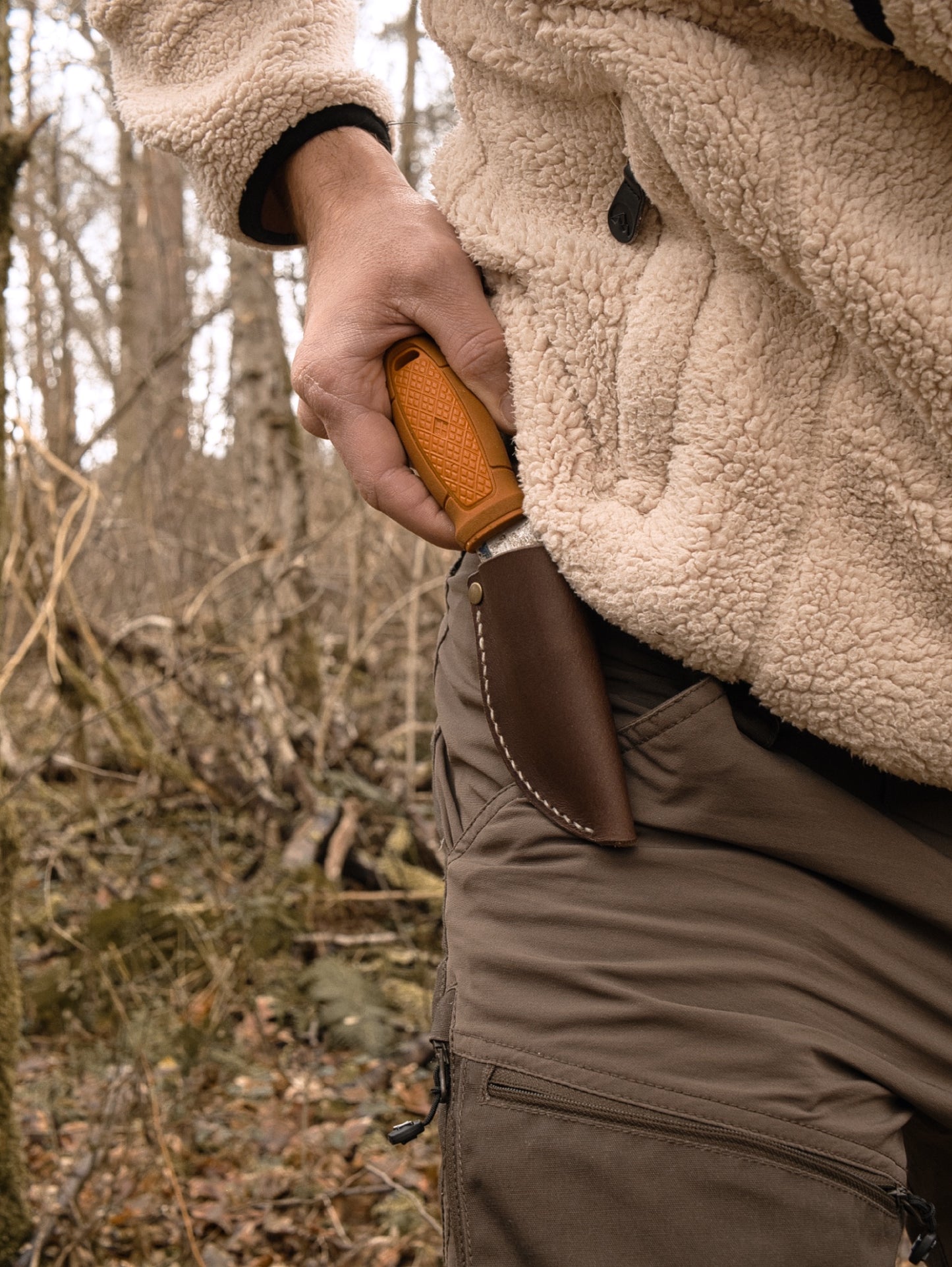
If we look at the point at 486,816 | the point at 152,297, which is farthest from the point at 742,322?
the point at 152,297

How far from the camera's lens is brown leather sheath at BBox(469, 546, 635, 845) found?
0.95 metres

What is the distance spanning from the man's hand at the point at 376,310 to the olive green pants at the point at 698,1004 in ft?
1.04

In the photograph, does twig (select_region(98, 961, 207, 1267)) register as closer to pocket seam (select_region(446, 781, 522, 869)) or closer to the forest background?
the forest background

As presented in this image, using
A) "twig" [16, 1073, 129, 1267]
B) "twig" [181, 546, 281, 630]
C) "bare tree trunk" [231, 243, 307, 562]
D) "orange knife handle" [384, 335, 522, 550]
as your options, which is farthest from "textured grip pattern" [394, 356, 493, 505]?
"bare tree trunk" [231, 243, 307, 562]

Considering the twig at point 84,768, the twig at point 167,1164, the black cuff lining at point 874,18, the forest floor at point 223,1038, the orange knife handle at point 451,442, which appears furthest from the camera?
the twig at point 84,768

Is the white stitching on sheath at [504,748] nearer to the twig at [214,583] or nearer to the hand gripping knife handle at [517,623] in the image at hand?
the hand gripping knife handle at [517,623]

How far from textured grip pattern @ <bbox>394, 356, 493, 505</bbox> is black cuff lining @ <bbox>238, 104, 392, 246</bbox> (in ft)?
1.07

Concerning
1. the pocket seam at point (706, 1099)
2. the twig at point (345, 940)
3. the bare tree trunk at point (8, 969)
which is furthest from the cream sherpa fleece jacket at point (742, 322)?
the twig at point (345, 940)

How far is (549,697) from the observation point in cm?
99

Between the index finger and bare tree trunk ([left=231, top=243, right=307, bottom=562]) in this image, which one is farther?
bare tree trunk ([left=231, top=243, right=307, bottom=562])

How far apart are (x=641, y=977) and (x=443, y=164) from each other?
0.87m

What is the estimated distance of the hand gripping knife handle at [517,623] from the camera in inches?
37.7

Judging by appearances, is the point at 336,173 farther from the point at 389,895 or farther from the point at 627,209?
the point at 389,895

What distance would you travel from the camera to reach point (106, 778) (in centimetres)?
530
